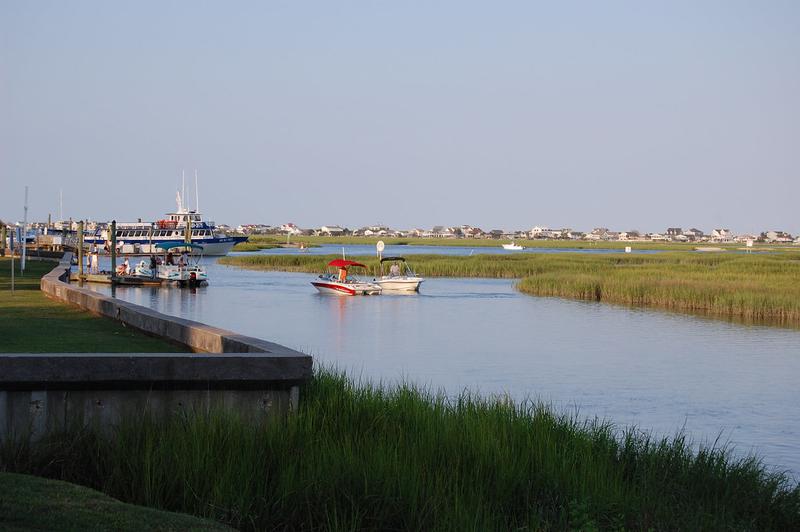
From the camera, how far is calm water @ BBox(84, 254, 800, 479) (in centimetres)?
2286

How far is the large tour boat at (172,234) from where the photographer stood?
127 meters

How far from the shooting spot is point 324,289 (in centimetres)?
6316

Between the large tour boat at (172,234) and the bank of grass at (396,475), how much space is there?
371 ft

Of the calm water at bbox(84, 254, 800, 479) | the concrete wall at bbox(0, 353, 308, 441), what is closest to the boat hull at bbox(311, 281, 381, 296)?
the calm water at bbox(84, 254, 800, 479)

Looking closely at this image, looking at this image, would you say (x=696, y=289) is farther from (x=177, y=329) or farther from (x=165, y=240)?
(x=165, y=240)

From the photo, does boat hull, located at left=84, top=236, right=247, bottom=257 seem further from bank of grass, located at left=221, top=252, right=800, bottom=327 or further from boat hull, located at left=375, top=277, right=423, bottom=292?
bank of grass, located at left=221, top=252, right=800, bottom=327

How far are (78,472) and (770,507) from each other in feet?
24.7

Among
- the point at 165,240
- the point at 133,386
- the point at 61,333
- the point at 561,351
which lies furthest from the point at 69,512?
the point at 165,240

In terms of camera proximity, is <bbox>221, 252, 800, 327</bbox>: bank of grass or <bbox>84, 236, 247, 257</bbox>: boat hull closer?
<bbox>221, 252, 800, 327</bbox>: bank of grass

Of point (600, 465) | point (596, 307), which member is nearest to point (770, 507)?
point (600, 465)

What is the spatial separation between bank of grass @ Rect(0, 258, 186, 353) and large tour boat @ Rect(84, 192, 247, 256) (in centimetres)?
9923

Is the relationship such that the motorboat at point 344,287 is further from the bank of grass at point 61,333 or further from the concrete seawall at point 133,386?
the concrete seawall at point 133,386

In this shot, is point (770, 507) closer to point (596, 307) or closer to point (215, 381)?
point (215, 381)

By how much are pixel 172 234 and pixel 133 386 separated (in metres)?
122
